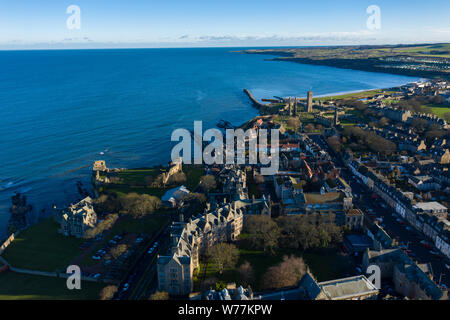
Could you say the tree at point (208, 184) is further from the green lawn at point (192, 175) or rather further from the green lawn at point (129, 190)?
the green lawn at point (129, 190)

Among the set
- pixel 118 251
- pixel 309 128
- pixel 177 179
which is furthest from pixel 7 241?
pixel 309 128

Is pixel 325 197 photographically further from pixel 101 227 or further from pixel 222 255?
pixel 101 227

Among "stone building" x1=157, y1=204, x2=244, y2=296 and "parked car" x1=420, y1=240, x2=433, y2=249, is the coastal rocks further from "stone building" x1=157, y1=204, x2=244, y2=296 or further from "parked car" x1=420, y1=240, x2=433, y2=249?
"parked car" x1=420, y1=240, x2=433, y2=249

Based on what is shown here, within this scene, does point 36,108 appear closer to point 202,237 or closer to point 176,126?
point 176,126

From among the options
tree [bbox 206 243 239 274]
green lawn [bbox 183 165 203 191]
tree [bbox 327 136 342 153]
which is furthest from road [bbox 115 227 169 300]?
tree [bbox 327 136 342 153]
